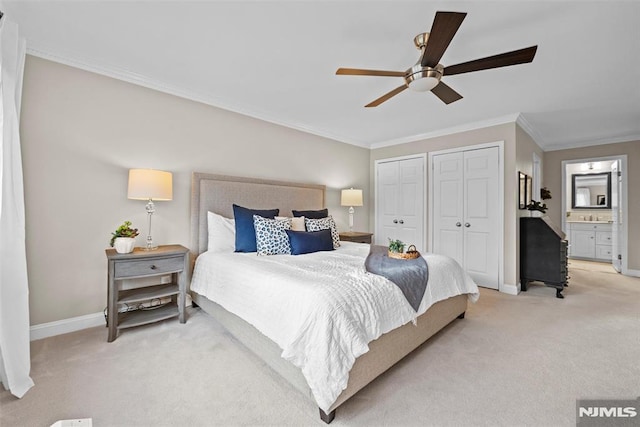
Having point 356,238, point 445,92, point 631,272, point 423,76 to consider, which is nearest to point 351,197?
point 356,238

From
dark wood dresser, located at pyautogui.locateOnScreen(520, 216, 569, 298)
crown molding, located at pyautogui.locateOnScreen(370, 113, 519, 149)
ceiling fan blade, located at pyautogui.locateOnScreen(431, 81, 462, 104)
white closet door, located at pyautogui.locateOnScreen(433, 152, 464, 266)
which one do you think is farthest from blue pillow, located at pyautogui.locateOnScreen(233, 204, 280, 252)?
dark wood dresser, located at pyautogui.locateOnScreen(520, 216, 569, 298)

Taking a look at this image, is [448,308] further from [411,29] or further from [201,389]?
[411,29]

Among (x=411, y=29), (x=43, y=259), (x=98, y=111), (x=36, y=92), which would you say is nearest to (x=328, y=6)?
(x=411, y=29)

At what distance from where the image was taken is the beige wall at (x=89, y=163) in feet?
7.60

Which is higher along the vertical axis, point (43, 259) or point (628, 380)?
Result: point (43, 259)

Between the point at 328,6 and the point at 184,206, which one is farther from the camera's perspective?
the point at 184,206

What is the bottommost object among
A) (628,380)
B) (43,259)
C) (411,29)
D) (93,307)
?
(628,380)

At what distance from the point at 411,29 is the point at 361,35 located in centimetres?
36

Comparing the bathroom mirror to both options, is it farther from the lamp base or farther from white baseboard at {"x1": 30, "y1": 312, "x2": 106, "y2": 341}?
white baseboard at {"x1": 30, "y1": 312, "x2": 106, "y2": 341}

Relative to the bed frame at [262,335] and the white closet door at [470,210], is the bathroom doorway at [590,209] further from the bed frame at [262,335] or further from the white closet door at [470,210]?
the bed frame at [262,335]

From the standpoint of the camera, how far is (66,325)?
243 cm

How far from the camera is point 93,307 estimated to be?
2.58 m

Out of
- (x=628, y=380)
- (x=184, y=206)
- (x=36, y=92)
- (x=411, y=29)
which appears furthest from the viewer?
(x=184, y=206)

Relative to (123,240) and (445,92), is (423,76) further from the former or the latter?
(123,240)
